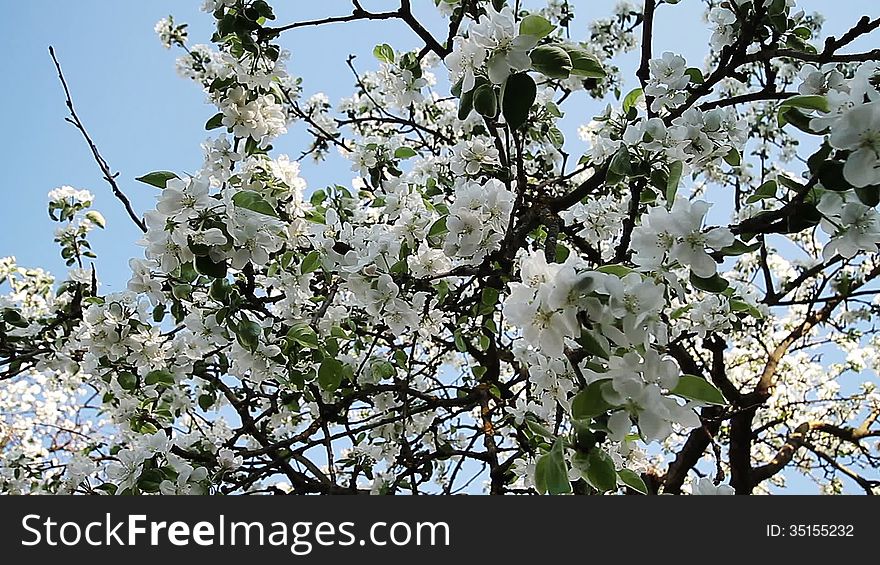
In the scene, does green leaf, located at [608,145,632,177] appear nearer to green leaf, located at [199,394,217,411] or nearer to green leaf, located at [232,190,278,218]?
green leaf, located at [232,190,278,218]

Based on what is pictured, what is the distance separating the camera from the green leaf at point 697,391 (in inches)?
33.9

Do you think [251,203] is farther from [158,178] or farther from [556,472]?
[556,472]

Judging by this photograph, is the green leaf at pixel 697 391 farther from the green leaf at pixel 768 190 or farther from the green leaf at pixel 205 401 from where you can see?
the green leaf at pixel 205 401

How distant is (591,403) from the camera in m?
0.83

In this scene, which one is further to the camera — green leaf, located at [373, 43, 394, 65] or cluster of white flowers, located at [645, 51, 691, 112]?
green leaf, located at [373, 43, 394, 65]

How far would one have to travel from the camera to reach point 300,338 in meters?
1.49

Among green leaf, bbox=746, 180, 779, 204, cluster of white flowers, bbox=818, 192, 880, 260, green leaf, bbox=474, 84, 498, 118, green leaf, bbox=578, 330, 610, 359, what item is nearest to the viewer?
green leaf, bbox=578, 330, 610, 359

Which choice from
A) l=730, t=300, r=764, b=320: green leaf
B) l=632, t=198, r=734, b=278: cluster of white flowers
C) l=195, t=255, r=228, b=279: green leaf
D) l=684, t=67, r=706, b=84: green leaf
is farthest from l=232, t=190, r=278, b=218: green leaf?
l=730, t=300, r=764, b=320: green leaf

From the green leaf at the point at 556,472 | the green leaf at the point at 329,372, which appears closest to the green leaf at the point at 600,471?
the green leaf at the point at 556,472

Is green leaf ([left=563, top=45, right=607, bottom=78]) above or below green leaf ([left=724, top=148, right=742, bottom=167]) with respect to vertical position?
below

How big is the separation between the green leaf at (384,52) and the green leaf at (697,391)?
63.1 inches

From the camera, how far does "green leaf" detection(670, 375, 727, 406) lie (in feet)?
2.83
